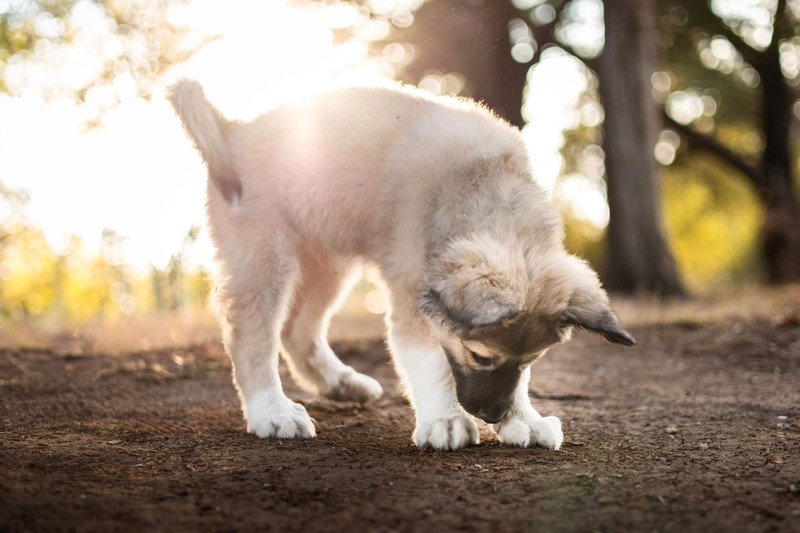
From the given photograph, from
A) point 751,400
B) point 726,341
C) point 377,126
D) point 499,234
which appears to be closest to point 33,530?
point 499,234

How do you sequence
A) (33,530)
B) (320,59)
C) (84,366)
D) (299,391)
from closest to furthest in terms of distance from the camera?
(33,530), (299,391), (84,366), (320,59)

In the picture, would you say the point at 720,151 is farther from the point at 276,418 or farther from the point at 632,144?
the point at 276,418

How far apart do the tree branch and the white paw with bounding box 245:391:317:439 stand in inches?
500

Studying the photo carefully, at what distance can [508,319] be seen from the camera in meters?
3.24

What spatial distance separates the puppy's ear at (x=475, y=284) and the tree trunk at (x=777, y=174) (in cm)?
1230

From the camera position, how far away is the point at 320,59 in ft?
33.3

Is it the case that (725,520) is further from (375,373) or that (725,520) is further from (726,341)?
(726,341)

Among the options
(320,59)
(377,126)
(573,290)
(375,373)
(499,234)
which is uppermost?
(320,59)

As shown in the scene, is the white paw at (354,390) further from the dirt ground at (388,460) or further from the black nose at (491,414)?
the black nose at (491,414)

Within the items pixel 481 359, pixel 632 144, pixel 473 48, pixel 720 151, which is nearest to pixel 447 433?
pixel 481 359

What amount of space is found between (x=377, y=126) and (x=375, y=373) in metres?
2.27

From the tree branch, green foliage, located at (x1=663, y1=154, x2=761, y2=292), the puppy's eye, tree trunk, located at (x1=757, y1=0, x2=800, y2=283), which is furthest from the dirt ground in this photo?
the tree branch

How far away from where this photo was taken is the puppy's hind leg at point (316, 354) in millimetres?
4773

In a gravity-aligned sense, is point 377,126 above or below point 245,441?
above
